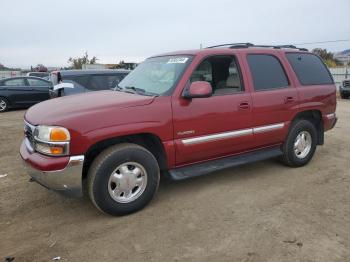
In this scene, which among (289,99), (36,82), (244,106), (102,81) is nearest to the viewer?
(244,106)

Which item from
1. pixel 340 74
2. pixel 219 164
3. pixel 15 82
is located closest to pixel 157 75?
pixel 219 164

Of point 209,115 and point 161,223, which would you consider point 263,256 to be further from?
point 209,115

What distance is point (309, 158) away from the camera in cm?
578

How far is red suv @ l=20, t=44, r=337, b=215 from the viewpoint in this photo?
3.65m

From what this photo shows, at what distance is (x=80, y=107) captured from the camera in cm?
387

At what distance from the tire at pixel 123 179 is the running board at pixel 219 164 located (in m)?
0.35

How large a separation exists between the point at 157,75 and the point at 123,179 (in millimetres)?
1540

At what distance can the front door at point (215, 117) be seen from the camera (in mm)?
4242

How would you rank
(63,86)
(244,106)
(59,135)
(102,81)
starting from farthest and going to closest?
(102,81), (63,86), (244,106), (59,135)

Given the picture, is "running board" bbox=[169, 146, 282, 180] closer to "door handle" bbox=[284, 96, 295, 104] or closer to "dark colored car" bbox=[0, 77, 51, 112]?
"door handle" bbox=[284, 96, 295, 104]

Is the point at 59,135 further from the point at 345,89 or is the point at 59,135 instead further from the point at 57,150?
the point at 345,89

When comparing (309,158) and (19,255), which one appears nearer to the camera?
(19,255)

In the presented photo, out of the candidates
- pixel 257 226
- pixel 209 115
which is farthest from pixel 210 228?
pixel 209 115

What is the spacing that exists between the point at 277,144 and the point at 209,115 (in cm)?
157
